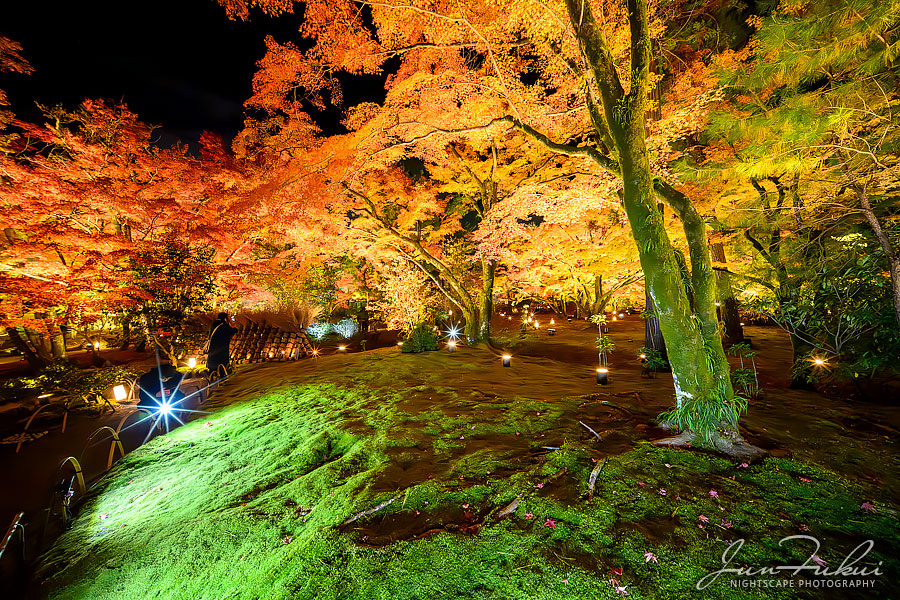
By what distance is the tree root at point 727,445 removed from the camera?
3.39 meters

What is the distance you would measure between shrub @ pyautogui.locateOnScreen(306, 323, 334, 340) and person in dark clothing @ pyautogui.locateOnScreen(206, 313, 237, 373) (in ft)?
30.6

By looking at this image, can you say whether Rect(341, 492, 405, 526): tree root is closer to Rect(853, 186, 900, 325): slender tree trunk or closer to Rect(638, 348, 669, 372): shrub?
Rect(638, 348, 669, 372): shrub

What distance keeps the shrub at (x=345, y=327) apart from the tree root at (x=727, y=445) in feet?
56.7

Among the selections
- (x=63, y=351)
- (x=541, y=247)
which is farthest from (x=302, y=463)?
(x=63, y=351)

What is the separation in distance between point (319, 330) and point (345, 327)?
1443mm

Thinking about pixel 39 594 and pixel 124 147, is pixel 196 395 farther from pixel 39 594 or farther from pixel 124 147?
pixel 124 147

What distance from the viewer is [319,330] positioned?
1877 cm

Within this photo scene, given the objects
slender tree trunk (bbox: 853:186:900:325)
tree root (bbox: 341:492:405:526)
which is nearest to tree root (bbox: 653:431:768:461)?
tree root (bbox: 341:492:405:526)

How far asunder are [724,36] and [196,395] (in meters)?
17.9

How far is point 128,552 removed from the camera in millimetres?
3010

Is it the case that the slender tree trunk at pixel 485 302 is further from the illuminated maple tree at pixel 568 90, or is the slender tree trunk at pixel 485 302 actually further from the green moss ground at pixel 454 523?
the green moss ground at pixel 454 523

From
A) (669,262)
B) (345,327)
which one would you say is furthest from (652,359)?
(345,327)

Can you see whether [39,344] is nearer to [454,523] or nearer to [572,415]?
[454,523]
